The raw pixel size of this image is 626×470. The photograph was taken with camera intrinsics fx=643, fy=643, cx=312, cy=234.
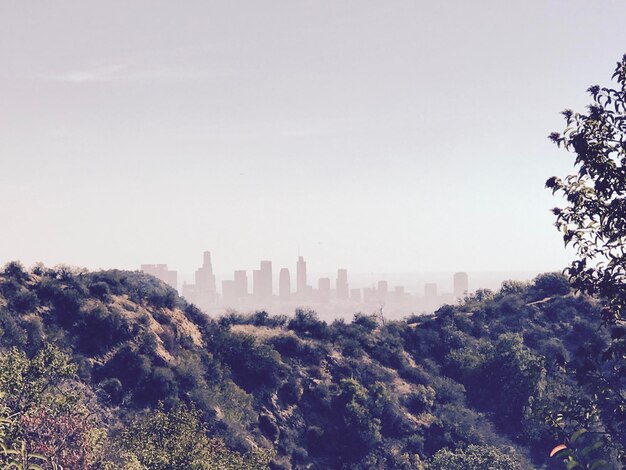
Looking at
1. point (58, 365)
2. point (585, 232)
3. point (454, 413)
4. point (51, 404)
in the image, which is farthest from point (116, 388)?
point (585, 232)

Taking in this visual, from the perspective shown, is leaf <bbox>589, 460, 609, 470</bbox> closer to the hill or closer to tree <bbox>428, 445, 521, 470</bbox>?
the hill

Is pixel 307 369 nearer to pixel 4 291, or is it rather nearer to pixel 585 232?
pixel 4 291

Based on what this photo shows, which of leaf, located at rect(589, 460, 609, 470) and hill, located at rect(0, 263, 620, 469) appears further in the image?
hill, located at rect(0, 263, 620, 469)

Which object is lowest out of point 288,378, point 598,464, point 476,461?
point 476,461

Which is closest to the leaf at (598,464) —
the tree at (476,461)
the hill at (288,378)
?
the hill at (288,378)

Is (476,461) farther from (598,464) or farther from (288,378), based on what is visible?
(598,464)

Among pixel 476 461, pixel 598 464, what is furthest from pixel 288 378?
pixel 598 464

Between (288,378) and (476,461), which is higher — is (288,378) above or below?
above

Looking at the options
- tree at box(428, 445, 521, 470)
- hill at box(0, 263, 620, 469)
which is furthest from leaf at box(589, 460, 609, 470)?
tree at box(428, 445, 521, 470)

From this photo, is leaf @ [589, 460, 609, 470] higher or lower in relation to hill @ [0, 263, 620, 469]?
higher
